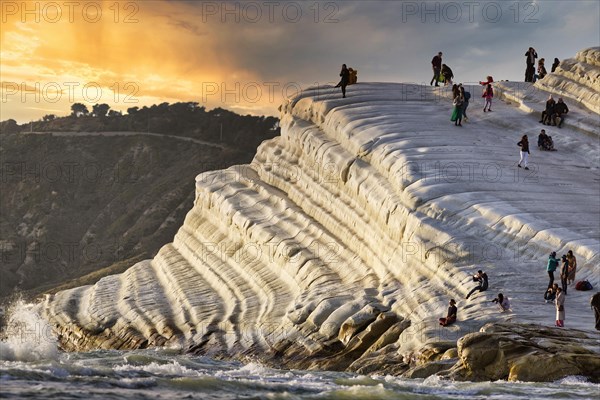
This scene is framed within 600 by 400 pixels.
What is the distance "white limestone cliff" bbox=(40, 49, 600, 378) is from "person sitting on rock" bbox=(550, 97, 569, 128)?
451 mm

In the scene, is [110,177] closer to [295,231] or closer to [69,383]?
[295,231]

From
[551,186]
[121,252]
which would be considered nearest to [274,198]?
[551,186]

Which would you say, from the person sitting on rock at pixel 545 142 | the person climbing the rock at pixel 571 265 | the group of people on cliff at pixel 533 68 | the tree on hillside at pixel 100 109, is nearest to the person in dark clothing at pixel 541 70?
the group of people on cliff at pixel 533 68

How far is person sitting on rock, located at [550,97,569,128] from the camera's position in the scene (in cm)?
4012

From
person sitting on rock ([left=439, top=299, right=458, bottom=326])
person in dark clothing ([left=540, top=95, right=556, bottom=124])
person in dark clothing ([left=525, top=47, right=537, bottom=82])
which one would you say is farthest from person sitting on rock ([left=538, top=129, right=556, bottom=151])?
person sitting on rock ([left=439, top=299, right=458, bottom=326])

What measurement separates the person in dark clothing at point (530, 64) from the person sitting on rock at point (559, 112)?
6888mm

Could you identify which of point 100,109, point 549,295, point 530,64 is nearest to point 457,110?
point 530,64

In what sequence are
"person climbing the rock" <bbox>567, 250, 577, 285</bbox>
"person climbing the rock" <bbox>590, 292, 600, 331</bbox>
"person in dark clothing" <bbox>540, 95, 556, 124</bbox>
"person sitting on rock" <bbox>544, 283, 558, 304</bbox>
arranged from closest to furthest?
"person climbing the rock" <bbox>590, 292, 600, 331</bbox>
"person sitting on rock" <bbox>544, 283, 558, 304</bbox>
"person climbing the rock" <bbox>567, 250, 577, 285</bbox>
"person in dark clothing" <bbox>540, 95, 556, 124</bbox>

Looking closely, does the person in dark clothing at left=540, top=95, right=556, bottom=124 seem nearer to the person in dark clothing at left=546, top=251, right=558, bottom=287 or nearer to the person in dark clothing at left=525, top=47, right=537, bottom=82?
the person in dark clothing at left=525, top=47, right=537, bottom=82

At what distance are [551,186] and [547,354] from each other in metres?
12.6

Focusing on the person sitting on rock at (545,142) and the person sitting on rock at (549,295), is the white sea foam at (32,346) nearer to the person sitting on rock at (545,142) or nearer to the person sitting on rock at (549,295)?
the person sitting on rock at (549,295)

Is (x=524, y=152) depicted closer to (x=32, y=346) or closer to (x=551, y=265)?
(x=551, y=265)

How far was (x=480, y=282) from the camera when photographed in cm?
2656

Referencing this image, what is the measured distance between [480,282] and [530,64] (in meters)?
22.9
